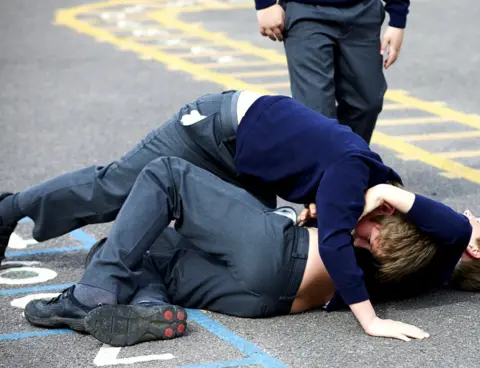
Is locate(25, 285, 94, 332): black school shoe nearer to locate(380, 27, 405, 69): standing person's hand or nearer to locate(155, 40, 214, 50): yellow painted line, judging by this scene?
locate(380, 27, 405, 69): standing person's hand

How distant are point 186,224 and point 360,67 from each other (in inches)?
78.5

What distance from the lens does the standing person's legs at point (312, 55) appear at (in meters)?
A: 6.46

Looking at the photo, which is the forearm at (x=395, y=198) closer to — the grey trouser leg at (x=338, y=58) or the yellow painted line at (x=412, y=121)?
the grey trouser leg at (x=338, y=58)

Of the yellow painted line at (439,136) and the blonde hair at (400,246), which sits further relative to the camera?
the yellow painted line at (439,136)

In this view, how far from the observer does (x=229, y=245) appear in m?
4.98

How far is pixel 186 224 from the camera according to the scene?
506 centimetres

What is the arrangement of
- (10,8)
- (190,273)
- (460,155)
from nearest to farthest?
(190,273) → (460,155) → (10,8)

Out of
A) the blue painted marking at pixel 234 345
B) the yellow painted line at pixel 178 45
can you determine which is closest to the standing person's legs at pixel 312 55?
the blue painted marking at pixel 234 345

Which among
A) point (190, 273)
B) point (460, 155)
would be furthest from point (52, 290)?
point (460, 155)

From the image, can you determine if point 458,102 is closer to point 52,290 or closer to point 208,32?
point 208,32

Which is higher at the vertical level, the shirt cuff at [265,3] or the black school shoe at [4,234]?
the shirt cuff at [265,3]

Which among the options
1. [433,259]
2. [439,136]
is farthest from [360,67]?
[439,136]

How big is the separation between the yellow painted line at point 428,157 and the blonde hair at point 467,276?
2.23m

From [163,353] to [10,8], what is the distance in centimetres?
1123
